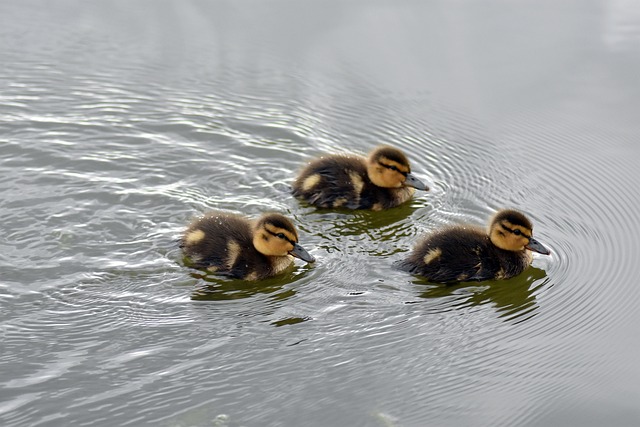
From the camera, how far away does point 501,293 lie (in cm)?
479

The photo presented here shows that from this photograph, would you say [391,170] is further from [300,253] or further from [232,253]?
[232,253]

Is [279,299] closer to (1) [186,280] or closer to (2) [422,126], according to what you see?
(1) [186,280]

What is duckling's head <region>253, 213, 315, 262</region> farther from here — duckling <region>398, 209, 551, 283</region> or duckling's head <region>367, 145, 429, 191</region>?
duckling's head <region>367, 145, 429, 191</region>

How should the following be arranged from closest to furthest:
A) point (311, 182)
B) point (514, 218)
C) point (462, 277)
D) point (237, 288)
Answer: point (237, 288) → point (462, 277) → point (514, 218) → point (311, 182)

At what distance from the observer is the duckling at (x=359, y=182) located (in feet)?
18.2

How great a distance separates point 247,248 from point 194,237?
0.25 meters

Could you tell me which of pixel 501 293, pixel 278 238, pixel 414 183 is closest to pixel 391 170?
pixel 414 183

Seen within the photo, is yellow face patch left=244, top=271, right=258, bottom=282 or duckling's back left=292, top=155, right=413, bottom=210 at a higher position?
duckling's back left=292, top=155, right=413, bottom=210

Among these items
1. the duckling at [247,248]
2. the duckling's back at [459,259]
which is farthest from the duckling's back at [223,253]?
the duckling's back at [459,259]

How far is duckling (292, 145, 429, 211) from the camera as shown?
5.55 m

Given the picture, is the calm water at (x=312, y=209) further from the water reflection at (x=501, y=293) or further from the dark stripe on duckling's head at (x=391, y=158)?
the dark stripe on duckling's head at (x=391, y=158)

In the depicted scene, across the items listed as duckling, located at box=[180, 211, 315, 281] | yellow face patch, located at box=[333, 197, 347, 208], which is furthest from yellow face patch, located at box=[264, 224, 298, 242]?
yellow face patch, located at box=[333, 197, 347, 208]

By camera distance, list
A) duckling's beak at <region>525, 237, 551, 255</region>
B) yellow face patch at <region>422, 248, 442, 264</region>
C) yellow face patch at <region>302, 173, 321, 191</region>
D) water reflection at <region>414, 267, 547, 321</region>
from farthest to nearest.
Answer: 1. yellow face patch at <region>302, 173, 321, 191</region>
2. duckling's beak at <region>525, 237, 551, 255</region>
3. yellow face patch at <region>422, 248, 442, 264</region>
4. water reflection at <region>414, 267, 547, 321</region>

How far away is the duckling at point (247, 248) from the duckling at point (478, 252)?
20.6 inches
